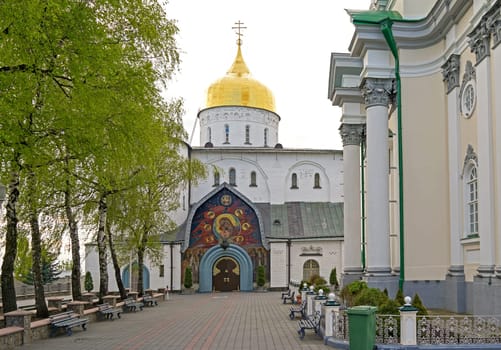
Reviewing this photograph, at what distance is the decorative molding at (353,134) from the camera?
25.9m

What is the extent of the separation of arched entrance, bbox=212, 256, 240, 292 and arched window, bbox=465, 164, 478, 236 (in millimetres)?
28766

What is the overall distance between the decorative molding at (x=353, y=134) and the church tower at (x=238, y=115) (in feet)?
82.3

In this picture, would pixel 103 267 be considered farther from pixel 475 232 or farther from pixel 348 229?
pixel 475 232

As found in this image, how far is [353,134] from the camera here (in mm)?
25984

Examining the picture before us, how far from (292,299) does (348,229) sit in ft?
18.4

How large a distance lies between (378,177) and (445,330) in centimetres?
827

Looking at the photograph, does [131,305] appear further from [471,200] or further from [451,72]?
[451,72]

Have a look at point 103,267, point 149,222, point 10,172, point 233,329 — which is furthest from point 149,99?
point 149,222

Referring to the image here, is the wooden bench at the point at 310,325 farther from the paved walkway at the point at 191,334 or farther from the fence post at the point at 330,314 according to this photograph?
the fence post at the point at 330,314

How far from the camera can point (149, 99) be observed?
1472 cm

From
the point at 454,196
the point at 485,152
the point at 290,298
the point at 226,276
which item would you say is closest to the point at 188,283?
the point at 226,276

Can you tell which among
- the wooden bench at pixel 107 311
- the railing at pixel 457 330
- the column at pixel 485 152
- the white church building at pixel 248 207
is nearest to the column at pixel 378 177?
the column at pixel 485 152

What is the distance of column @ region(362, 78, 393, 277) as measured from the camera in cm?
1888

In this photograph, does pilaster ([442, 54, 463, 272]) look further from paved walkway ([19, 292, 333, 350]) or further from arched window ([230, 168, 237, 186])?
arched window ([230, 168, 237, 186])
